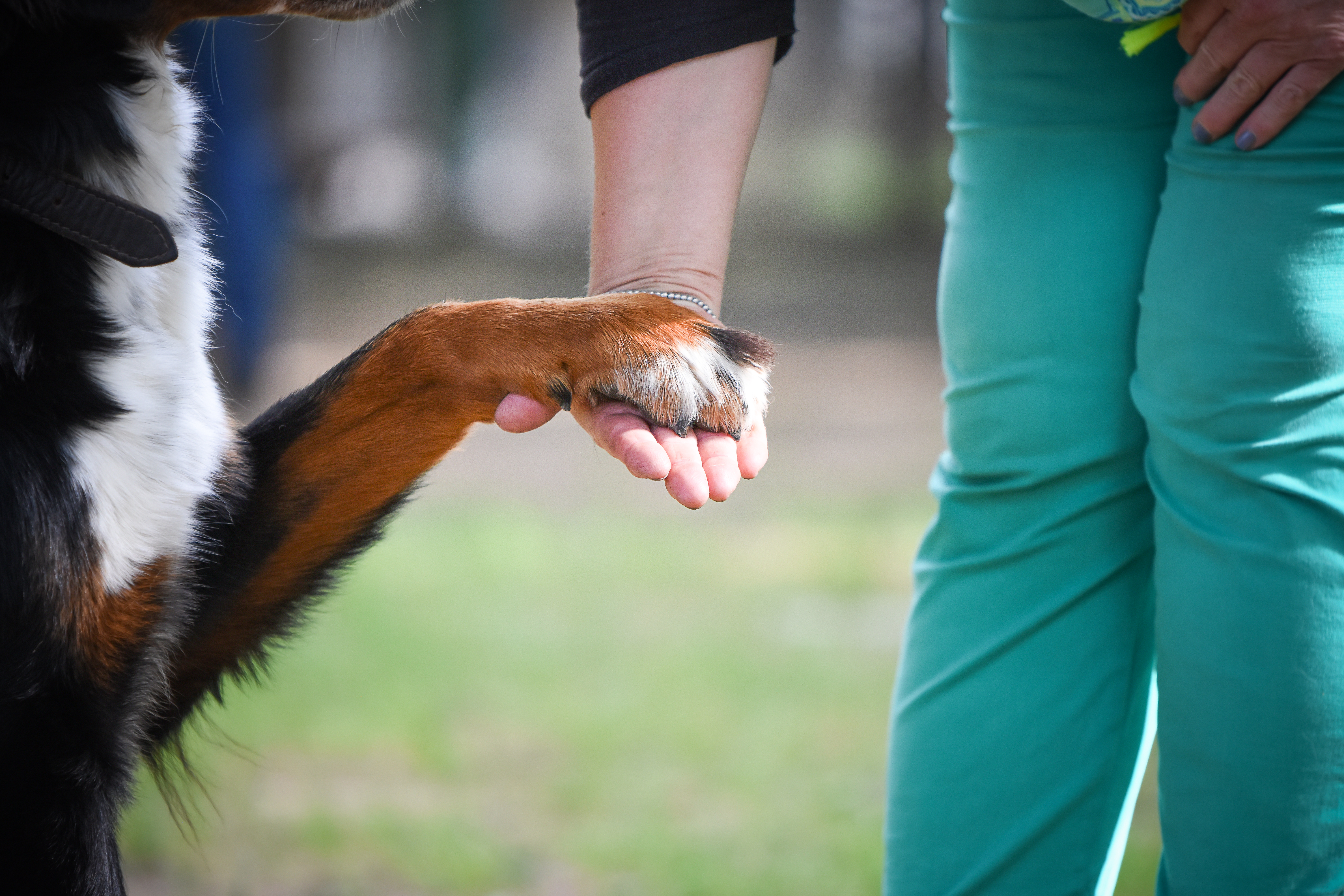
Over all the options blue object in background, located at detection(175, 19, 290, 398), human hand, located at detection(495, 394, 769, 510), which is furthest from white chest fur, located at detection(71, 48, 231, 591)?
blue object in background, located at detection(175, 19, 290, 398)

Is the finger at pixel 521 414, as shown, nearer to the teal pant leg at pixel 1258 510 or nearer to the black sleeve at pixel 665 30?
the black sleeve at pixel 665 30

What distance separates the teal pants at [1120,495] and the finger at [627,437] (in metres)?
0.47

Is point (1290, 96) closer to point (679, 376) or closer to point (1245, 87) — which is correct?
point (1245, 87)

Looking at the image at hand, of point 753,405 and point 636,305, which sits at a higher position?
point 636,305

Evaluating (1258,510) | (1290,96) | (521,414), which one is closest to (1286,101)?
(1290,96)

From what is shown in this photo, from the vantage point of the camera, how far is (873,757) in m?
3.10

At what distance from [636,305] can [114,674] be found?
818 mm

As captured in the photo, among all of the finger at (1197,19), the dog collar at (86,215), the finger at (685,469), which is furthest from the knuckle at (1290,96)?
the dog collar at (86,215)

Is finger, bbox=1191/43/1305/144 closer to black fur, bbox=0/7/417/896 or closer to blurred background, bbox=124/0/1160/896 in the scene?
blurred background, bbox=124/0/1160/896

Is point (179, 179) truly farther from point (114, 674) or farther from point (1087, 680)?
point (1087, 680)

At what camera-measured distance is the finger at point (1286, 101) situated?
3.98 ft

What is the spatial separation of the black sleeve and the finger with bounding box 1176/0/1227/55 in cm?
50

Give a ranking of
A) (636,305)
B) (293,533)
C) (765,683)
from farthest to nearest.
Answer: (765,683) < (293,533) < (636,305)

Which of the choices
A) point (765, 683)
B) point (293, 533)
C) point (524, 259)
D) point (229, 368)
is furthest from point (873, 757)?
point (524, 259)
